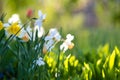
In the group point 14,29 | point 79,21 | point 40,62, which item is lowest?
point 79,21

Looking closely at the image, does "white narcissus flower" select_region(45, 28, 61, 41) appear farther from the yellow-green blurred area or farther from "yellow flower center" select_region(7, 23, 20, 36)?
the yellow-green blurred area

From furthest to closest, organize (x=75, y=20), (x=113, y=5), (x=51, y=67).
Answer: (x=75, y=20) → (x=113, y=5) → (x=51, y=67)

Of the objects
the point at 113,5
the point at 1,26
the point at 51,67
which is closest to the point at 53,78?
the point at 51,67

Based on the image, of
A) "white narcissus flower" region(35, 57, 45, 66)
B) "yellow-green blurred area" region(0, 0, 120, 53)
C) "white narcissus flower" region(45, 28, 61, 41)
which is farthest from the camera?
"yellow-green blurred area" region(0, 0, 120, 53)

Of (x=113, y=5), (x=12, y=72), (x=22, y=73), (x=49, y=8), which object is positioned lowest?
(x=49, y=8)

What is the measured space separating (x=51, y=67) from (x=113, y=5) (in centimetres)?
573

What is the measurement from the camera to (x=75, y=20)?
1817 centimetres

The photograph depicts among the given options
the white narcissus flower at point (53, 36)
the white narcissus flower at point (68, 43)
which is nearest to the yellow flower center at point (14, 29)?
the white narcissus flower at point (53, 36)

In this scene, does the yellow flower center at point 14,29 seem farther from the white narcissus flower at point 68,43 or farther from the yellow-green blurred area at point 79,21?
the white narcissus flower at point 68,43

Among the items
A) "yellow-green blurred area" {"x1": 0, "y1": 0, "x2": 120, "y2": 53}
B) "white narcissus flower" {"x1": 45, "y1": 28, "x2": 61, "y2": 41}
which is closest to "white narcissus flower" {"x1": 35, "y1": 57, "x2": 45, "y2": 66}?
"white narcissus flower" {"x1": 45, "y1": 28, "x2": 61, "y2": 41}

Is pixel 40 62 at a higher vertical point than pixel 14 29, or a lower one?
lower

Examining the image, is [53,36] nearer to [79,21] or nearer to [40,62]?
[40,62]

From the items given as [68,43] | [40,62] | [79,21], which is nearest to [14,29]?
[40,62]

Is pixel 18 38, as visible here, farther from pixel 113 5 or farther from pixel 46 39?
pixel 113 5
